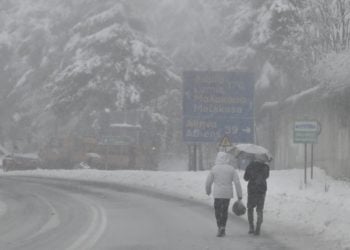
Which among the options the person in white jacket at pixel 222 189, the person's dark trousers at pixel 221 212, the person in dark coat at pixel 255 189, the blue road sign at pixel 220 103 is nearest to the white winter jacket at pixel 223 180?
the person in white jacket at pixel 222 189

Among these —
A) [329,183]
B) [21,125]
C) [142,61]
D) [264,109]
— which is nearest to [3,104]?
[21,125]

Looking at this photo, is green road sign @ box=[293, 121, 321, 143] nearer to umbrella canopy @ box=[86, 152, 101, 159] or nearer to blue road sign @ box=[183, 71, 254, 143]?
blue road sign @ box=[183, 71, 254, 143]

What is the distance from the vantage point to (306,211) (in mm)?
15523

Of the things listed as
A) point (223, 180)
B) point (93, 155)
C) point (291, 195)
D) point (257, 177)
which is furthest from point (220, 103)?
point (223, 180)

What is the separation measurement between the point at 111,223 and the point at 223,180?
126 inches

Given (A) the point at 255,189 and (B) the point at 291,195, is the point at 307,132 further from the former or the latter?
(A) the point at 255,189

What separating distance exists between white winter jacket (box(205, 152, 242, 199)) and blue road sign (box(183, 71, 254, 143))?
16901 millimetres

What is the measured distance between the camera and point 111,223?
15242 millimetres

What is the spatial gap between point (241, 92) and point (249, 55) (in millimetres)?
19147

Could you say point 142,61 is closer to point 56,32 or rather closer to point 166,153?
point 166,153

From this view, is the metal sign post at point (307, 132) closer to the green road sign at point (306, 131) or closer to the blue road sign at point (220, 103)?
the green road sign at point (306, 131)

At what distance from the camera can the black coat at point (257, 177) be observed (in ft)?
44.3

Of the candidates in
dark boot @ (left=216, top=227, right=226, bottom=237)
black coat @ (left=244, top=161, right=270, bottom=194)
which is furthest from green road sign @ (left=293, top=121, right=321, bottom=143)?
dark boot @ (left=216, top=227, right=226, bottom=237)

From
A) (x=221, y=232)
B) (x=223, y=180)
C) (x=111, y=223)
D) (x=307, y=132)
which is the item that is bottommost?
(x=111, y=223)
